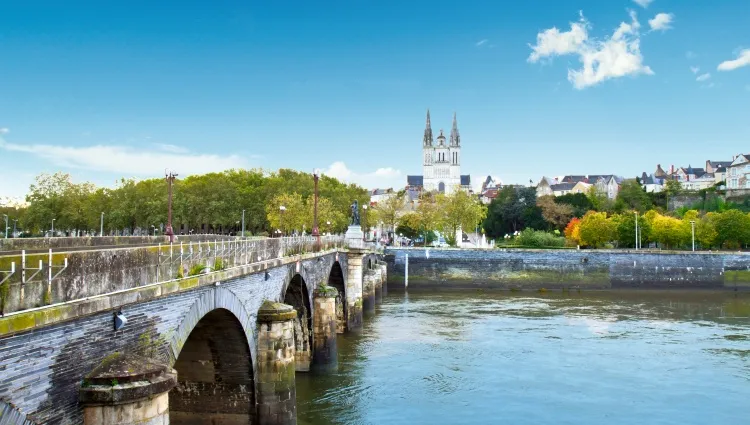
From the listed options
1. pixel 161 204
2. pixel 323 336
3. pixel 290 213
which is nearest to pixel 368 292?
pixel 323 336

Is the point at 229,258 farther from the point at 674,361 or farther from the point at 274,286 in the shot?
the point at 674,361

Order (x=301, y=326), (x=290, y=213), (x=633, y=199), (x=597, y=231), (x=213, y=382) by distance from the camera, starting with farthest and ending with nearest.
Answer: (x=633, y=199), (x=597, y=231), (x=290, y=213), (x=301, y=326), (x=213, y=382)

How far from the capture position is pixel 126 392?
10211mm

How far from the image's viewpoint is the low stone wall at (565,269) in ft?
226

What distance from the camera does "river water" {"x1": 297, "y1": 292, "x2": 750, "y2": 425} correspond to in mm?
23469

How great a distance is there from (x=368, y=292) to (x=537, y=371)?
23298 millimetres

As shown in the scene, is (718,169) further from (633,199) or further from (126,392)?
(126,392)

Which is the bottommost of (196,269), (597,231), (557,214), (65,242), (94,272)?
(196,269)

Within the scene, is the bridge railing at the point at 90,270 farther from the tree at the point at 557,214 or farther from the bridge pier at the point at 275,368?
the tree at the point at 557,214

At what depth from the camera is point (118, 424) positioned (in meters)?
10.4

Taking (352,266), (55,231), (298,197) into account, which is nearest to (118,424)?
(352,266)

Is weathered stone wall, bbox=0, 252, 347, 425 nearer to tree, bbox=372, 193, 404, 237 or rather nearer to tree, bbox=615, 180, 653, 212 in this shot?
tree, bbox=372, 193, 404, 237

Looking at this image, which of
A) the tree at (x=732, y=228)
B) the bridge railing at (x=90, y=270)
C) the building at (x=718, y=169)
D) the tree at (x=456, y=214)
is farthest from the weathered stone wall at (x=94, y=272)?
the building at (x=718, y=169)

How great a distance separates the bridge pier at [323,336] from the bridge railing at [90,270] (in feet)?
43.7
